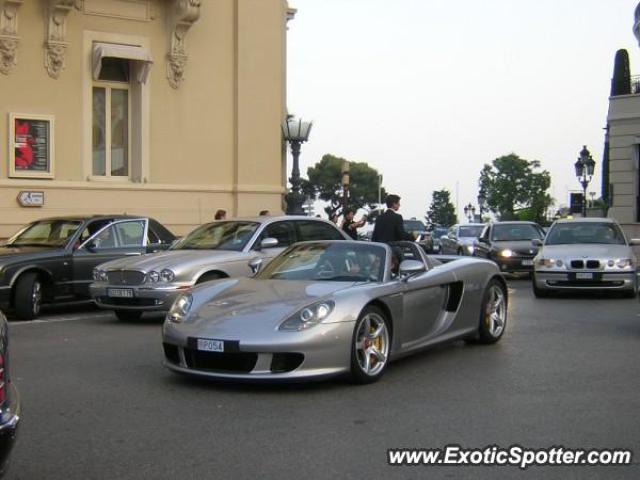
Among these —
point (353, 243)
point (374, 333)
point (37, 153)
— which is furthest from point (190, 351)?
point (37, 153)

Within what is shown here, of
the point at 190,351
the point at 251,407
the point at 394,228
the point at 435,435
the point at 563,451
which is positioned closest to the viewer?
the point at 563,451

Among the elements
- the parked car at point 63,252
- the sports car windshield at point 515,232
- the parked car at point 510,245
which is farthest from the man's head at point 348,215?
the parked car at point 63,252

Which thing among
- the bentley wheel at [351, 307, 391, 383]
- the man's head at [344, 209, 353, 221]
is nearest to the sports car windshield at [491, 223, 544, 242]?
the man's head at [344, 209, 353, 221]

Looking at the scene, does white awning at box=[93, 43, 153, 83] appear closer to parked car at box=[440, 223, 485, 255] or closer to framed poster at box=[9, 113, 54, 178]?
framed poster at box=[9, 113, 54, 178]

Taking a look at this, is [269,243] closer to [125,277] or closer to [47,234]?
[125,277]

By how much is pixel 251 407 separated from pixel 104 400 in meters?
1.19

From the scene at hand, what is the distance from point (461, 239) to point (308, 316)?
2137 centimetres

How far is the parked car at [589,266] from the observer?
14.8m

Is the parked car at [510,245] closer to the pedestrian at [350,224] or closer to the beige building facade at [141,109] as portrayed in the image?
the pedestrian at [350,224]

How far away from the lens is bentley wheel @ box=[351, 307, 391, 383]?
6.93 m

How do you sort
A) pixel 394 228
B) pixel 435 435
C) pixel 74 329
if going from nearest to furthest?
pixel 435 435
pixel 74 329
pixel 394 228

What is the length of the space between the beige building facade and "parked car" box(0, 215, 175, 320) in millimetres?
5016

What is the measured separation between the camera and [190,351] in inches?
272

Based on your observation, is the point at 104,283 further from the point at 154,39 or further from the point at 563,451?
the point at 154,39
